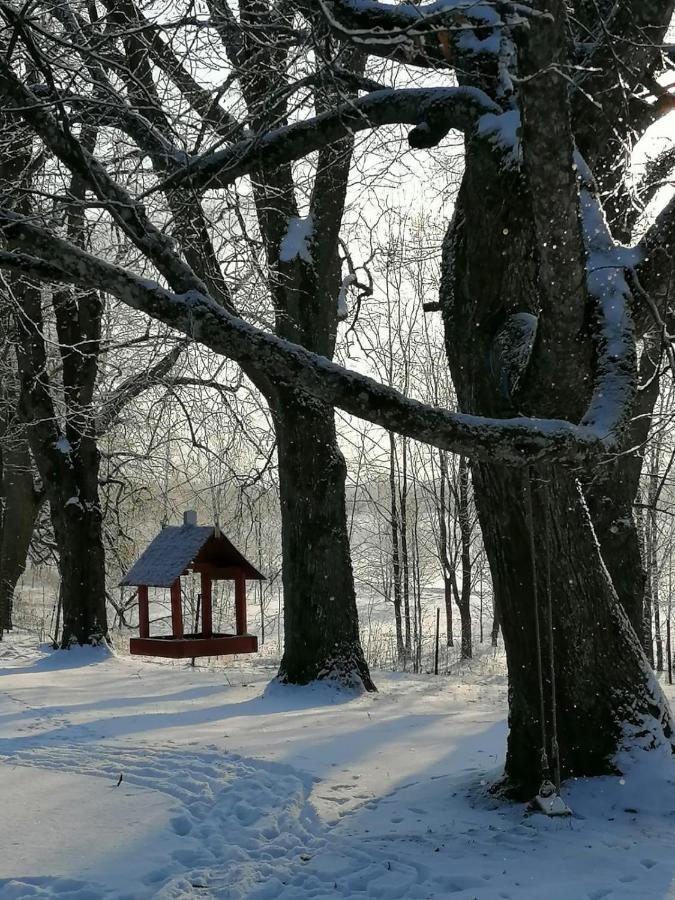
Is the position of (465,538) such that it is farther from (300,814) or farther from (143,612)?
(300,814)

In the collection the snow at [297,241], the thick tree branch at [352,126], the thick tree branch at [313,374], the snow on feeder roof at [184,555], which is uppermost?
the snow at [297,241]

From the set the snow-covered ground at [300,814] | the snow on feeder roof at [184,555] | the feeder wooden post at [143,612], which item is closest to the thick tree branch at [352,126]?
the snow-covered ground at [300,814]

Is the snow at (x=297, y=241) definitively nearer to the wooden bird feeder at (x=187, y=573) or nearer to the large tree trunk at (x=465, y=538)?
the wooden bird feeder at (x=187, y=573)

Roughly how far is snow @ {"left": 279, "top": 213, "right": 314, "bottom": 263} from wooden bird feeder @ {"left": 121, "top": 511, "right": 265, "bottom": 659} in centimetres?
306

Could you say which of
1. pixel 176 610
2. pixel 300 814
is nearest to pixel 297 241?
pixel 176 610

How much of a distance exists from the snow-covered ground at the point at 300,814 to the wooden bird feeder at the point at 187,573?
71cm

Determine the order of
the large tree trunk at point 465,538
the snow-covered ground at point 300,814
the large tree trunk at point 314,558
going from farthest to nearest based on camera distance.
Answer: the large tree trunk at point 465,538 → the large tree trunk at point 314,558 → the snow-covered ground at point 300,814

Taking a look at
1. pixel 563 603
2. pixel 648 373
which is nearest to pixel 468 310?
pixel 563 603

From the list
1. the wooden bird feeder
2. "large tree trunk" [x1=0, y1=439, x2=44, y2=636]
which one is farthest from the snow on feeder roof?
"large tree trunk" [x1=0, y1=439, x2=44, y2=636]

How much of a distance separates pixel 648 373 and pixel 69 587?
28.8ft

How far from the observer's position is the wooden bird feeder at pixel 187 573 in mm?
8930

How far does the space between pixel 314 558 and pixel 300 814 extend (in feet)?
14.1

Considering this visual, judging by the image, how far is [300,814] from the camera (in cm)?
531

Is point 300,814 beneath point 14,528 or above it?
beneath
